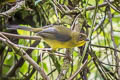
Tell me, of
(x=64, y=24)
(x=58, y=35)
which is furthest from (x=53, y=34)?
(x=64, y=24)

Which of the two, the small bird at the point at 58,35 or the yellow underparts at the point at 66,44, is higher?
the small bird at the point at 58,35

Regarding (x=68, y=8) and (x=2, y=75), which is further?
(x=2, y=75)

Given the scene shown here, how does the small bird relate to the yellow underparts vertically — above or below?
above

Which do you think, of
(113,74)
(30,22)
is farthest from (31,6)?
(113,74)

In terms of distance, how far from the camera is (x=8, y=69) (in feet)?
7.73

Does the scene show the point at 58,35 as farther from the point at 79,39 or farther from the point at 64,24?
the point at 64,24

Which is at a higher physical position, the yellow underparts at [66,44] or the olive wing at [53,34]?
the olive wing at [53,34]

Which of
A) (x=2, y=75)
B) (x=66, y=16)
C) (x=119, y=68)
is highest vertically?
(x=66, y=16)

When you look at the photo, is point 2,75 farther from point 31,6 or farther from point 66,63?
point 66,63

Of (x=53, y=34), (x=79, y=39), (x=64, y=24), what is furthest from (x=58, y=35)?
(x=64, y=24)

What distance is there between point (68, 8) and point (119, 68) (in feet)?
1.94

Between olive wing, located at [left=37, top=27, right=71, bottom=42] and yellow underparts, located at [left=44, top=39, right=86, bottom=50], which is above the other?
olive wing, located at [left=37, top=27, right=71, bottom=42]

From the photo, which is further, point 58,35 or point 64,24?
point 64,24

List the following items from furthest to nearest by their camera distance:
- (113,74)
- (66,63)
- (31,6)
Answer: (31,6), (113,74), (66,63)
